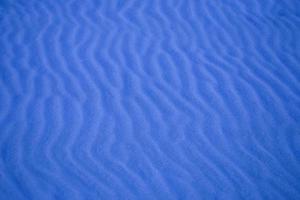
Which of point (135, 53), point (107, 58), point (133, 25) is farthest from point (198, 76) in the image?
point (133, 25)

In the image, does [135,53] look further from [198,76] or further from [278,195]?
[278,195]

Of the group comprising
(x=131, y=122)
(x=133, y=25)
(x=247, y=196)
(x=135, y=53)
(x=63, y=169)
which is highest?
(x=133, y=25)

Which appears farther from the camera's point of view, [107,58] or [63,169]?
[107,58]

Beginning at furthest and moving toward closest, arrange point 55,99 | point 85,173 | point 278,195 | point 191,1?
point 191,1, point 55,99, point 85,173, point 278,195

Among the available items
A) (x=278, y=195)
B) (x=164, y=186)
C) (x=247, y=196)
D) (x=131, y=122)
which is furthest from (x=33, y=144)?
(x=278, y=195)

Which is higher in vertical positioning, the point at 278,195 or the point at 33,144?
the point at 278,195

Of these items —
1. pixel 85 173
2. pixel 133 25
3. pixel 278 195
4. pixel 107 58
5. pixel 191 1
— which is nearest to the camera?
pixel 278 195

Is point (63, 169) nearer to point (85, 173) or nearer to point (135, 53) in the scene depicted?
point (85, 173)
